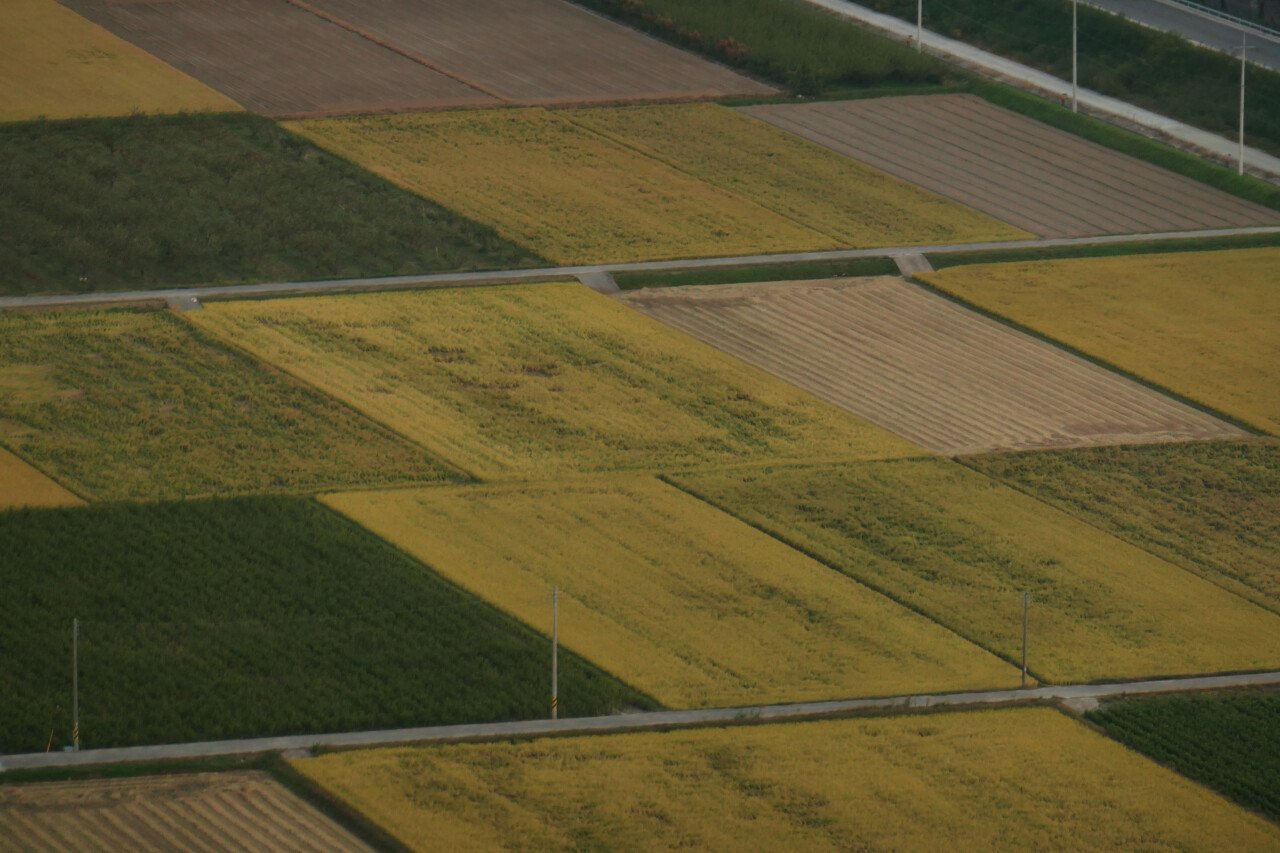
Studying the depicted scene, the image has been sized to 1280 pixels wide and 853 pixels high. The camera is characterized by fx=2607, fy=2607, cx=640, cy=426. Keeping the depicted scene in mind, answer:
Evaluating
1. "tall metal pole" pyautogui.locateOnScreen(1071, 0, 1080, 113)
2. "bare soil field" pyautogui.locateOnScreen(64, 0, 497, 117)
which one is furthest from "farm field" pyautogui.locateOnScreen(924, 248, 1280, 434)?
"bare soil field" pyautogui.locateOnScreen(64, 0, 497, 117)

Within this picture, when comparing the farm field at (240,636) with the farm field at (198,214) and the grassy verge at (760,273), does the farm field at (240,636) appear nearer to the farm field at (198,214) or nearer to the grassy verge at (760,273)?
the farm field at (198,214)

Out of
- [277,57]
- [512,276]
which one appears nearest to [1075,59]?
[512,276]

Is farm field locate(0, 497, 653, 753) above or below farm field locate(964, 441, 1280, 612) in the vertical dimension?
below

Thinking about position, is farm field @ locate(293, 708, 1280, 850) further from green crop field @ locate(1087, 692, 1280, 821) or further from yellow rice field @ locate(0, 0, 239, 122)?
yellow rice field @ locate(0, 0, 239, 122)

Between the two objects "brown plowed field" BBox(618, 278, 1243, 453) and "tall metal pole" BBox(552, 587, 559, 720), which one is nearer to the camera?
"tall metal pole" BBox(552, 587, 559, 720)

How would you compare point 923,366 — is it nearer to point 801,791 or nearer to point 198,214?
point 198,214

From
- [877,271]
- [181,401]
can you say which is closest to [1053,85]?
[877,271]

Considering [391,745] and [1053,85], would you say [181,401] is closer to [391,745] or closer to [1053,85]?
[391,745]
